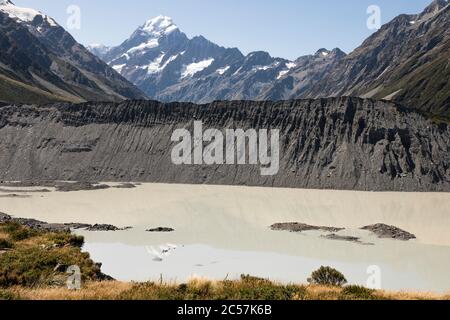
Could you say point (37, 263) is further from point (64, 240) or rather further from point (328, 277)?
point (328, 277)

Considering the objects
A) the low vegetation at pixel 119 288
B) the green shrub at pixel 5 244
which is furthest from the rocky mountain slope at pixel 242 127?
the low vegetation at pixel 119 288

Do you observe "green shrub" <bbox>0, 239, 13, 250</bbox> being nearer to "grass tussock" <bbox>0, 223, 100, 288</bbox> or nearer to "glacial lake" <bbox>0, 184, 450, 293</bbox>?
"grass tussock" <bbox>0, 223, 100, 288</bbox>

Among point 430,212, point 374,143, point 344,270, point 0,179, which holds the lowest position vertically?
point 344,270

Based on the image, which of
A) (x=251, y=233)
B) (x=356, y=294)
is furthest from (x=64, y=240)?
(x=356, y=294)

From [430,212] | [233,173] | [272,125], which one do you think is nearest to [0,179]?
[233,173]

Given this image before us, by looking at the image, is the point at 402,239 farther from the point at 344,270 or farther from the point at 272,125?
the point at 272,125

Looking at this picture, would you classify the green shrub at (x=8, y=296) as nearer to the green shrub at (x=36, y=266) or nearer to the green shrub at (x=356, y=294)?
the green shrub at (x=36, y=266)
